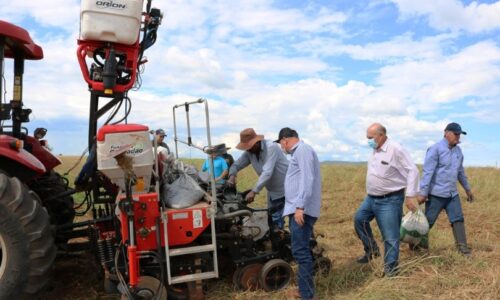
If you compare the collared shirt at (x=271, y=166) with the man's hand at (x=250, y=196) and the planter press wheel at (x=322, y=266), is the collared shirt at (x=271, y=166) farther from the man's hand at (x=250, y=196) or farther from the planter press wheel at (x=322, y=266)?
the planter press wheel at (x=322, y=266)

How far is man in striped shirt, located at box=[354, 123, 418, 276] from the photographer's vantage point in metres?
5.07

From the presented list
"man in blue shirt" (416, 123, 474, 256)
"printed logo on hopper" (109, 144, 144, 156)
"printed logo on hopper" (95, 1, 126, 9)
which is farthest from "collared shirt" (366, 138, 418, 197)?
"printed logo on hopper" (95, 1, 126, 9)

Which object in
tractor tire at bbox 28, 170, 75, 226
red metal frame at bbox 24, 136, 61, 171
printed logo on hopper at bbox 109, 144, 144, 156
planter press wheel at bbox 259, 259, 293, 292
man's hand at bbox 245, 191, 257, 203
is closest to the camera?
printed logo on hopper at bbox 109, 144, 144, 156

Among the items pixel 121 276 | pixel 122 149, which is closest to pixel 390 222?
pixel 121 276

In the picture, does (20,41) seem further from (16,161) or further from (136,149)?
(136,149)

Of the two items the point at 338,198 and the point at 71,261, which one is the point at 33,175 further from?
the point at 338,198

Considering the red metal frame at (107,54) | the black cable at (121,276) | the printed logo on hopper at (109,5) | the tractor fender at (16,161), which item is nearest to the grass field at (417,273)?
the black cable at (121,276)

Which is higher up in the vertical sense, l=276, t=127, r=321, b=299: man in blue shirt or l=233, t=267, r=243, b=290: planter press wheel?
l=276, t=127, r=321, b=299: man in blue shirt

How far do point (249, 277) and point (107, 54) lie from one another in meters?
2.56

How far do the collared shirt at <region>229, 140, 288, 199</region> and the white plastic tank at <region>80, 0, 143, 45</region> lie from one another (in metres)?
2.17

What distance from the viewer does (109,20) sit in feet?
14.1

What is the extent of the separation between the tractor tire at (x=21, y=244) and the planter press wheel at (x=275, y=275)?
2.04 m

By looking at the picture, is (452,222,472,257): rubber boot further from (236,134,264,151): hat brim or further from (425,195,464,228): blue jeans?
(236,134,264,151): hat brim

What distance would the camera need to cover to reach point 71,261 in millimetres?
Result: 5777
